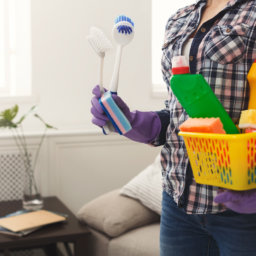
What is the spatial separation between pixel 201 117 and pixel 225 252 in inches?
10.1

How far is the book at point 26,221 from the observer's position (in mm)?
1981

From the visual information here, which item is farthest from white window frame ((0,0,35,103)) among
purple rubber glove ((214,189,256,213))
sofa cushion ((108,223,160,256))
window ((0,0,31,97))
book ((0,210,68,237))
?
purple rubber glove ((214,189,256,213))

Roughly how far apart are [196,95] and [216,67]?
0.39 feet

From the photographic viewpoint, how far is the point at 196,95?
85 centimetres

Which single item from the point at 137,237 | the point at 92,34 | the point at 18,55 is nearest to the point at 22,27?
the point at 18,55

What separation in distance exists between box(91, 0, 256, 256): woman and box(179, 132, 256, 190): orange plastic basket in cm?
3

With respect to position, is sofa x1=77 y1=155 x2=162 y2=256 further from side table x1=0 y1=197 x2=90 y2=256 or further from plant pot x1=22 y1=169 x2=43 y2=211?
plant pot x1=22 y1=169 x2=43 y2=211

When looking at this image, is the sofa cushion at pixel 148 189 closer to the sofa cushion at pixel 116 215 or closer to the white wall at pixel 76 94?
the sofa cushion at pixel 116 215

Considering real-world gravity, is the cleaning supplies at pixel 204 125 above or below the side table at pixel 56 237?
above

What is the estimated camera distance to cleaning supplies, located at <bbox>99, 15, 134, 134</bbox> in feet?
3.24

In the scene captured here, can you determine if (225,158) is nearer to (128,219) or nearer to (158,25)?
(128,219)

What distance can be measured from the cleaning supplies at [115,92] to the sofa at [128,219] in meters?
1.06

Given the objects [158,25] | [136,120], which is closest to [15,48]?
[158,25]

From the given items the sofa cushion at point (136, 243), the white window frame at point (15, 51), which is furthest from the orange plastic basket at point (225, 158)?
the white window frame at point (15, 51)
